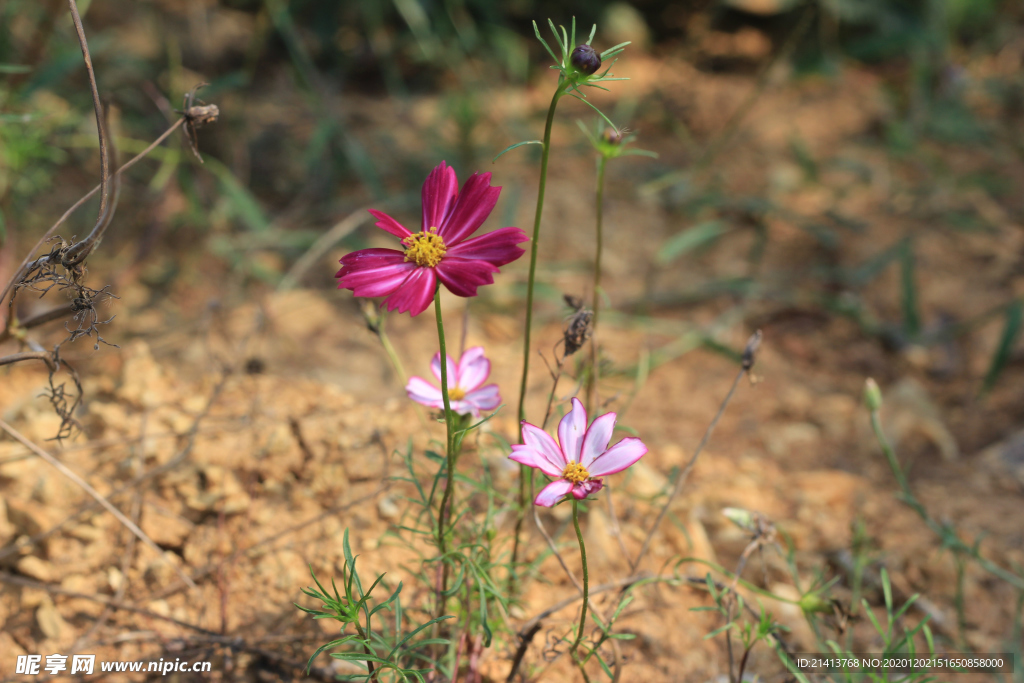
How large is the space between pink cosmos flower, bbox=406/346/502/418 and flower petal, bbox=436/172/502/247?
0.17m

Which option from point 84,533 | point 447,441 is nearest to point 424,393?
point 447,441

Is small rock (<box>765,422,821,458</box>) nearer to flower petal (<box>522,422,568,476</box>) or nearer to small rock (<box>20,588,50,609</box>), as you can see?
flower petal (<box>522,422,568,476</box>)

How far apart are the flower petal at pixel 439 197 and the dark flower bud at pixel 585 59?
182 mm

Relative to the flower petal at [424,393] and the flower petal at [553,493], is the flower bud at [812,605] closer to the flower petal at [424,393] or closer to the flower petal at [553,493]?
the flower petal at [553,493]

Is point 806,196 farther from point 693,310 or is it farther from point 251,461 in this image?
point 251,461

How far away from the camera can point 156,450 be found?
4.24 ft

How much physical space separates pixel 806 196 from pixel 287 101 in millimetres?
1892

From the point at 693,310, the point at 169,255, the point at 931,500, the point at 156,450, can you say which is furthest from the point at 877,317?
the point at 169,255

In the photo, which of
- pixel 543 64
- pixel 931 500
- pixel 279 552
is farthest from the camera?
pixel 543 64

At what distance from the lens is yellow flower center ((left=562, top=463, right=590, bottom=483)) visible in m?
0.77

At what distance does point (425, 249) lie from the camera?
76 cm

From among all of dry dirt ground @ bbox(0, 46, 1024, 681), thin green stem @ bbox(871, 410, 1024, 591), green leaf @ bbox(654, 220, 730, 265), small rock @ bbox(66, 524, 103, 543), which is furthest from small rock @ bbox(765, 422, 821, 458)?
small rock @ bbox(66, 524, 103, 543)

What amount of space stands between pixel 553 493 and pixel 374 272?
303mm

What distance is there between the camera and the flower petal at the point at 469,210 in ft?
2.58
